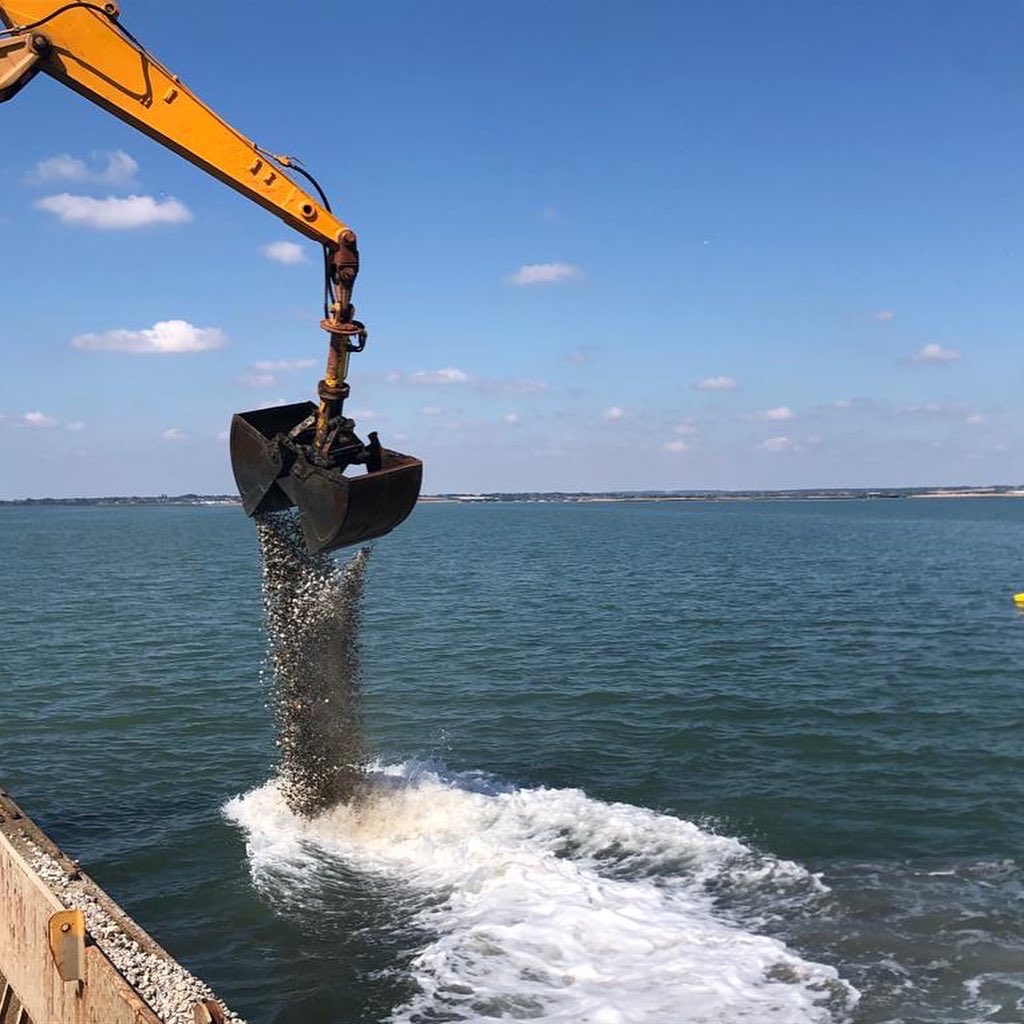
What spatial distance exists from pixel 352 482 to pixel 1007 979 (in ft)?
29.1

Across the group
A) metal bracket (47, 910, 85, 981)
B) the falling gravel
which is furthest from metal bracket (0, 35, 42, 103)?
metal bracket (47, 910, 85, 981)

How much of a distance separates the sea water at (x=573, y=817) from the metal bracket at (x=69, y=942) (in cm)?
302

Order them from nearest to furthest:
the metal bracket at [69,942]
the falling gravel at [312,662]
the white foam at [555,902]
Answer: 1. the metal bracket at [69,942]
2. the white foam at [555,902]
3. the falling gravel at [312,662]

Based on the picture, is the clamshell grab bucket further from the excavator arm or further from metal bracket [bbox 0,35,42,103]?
metal bracket [bbox 0,35,42,103]

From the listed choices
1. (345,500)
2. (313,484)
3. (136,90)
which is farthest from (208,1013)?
(136,90)

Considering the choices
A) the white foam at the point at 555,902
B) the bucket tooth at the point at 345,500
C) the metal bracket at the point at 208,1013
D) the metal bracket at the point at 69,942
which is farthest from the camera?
the bucket tooth at the point at 345,500

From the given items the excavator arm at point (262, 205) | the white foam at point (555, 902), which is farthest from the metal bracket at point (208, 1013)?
the excavator arm at point (262, 205)

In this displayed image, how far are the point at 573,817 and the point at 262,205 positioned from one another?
9.85 metres

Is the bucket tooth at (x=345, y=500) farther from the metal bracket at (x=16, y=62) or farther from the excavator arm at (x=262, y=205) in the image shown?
the metal bracket at (x=16, y=62)

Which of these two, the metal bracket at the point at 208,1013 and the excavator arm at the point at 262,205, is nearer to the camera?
the metal bracket at the point at 208,1013

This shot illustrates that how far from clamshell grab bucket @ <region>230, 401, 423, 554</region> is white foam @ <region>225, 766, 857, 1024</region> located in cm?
487

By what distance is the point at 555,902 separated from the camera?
39.1ft

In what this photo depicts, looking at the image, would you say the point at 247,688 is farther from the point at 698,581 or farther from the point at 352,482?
the point at 698,581

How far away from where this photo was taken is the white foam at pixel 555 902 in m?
9.85
